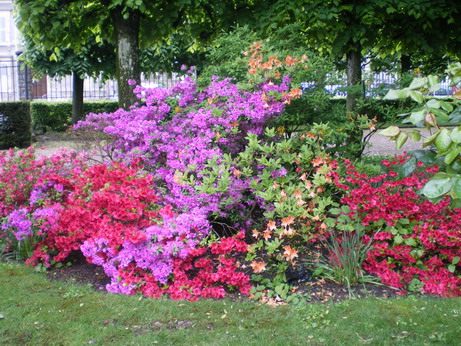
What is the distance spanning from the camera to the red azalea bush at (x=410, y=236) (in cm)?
419

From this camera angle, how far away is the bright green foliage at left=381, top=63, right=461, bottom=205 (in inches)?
70.6

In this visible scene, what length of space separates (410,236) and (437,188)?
2774 millimetres

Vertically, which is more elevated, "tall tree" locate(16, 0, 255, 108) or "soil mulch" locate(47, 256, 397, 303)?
"tall tree" locate(16, 0, 255, 108)

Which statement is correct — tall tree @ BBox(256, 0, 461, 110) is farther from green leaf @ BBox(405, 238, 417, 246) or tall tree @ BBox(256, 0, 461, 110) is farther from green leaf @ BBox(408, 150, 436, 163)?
green leaf @ BBox(408, 150, 436, 163)

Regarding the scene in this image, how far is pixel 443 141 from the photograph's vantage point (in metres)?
1.84

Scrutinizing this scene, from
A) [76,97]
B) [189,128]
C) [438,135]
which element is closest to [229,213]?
[189,128]

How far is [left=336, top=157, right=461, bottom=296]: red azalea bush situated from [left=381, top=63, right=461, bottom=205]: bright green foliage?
2068 millimetres

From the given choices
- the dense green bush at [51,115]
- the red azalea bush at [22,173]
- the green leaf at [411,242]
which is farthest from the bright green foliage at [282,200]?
the dense green bush at [51,115]

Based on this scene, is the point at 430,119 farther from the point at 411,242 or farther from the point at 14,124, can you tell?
the point at 14,124

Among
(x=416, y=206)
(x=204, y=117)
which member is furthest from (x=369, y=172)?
(x=204, y=117)

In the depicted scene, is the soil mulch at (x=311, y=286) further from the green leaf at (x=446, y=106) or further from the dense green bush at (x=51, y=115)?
the dense green bush at (x=51, y=115)

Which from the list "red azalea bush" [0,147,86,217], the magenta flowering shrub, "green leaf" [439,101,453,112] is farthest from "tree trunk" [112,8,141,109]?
"green leaf" [439,101,453,112]

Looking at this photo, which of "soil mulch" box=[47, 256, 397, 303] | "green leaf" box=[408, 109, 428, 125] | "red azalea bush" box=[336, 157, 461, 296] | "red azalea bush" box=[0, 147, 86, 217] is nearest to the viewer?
"green leaf" box=[408, 109, 428, 125]

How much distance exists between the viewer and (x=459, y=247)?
433 centimetres
